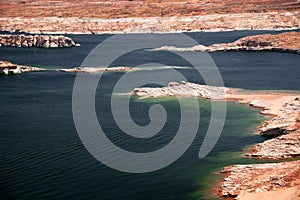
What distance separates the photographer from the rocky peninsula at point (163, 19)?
5404 inches

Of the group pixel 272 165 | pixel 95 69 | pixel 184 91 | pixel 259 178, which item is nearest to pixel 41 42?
pixel 95 69

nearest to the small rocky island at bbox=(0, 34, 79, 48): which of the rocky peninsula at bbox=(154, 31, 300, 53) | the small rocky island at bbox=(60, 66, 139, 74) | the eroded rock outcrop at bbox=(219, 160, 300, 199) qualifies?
the rocky peninsula at bbox=(154, 31, 300, 53)

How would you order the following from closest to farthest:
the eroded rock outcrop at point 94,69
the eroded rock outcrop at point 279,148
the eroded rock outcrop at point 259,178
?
the eroded rock outcrop at point 259,178
the eroded rock outcrop at point 279,148
the eroded rock outcrop at point 94,69

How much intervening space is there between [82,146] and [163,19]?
373ft

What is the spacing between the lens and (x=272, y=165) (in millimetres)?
28828

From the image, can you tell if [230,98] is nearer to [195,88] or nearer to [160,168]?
[195,88]

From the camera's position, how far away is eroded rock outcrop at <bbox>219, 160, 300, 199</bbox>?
2592 cm

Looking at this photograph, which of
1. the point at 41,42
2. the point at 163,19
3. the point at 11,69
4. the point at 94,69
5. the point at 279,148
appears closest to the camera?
the point at 279,148

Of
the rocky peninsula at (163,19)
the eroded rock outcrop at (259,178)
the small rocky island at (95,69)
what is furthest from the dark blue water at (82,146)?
the rocky peninsula at (163,19)

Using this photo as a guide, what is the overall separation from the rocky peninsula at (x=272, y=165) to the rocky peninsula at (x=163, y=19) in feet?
295

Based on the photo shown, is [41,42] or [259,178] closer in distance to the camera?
[259,178]

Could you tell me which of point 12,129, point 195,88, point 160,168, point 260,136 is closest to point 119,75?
point 195,88

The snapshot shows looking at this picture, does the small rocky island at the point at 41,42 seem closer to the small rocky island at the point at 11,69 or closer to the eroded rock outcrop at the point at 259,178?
the small rocky island at the point at 11,69

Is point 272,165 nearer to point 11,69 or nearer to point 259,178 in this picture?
point 259,178
